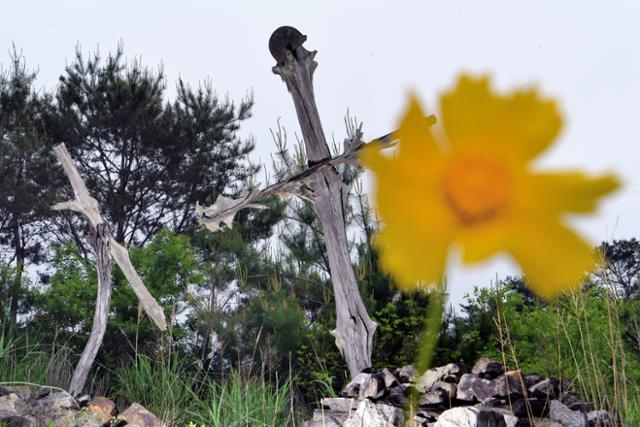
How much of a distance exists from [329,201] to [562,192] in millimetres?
4990

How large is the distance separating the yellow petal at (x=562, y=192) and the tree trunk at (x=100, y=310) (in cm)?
582

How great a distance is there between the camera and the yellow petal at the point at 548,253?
222mm

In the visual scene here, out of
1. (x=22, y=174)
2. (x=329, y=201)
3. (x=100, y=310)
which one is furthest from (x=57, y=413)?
(x=22, y=174)

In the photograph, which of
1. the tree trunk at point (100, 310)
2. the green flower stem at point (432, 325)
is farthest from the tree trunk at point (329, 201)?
the green flower stem at point (432, 325)

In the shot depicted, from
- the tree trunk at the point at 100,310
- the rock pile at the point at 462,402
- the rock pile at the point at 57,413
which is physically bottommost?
the rock pile at the point at 462,402

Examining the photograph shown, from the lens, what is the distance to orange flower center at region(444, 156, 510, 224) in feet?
0.77

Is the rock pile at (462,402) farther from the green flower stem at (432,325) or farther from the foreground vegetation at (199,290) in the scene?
the green flower stem at (432,325)

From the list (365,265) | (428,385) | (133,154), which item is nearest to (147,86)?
(133,154)

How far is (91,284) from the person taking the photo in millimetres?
8469

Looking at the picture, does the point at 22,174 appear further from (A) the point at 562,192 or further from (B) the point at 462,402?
(A) the point at 562,192

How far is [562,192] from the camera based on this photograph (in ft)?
0.75

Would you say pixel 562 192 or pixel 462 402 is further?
pixel 462 402

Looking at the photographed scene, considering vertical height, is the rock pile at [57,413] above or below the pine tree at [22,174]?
below

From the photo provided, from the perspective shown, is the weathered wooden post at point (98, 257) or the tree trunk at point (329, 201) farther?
the weathered wooden post at point (98, 257)
